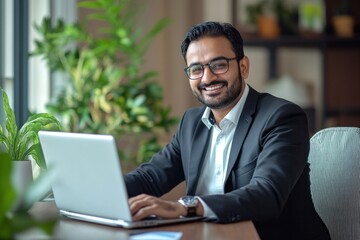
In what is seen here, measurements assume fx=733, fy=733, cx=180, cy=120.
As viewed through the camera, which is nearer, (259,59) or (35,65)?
(35,65)

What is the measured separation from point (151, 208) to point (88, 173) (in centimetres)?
18

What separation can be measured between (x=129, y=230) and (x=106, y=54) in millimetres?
2726

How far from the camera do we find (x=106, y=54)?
14.4ft

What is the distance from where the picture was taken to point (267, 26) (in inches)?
235

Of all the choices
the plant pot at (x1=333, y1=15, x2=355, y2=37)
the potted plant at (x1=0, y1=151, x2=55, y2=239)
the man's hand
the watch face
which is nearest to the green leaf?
the potted plant at (x1=0, y1=151, x2=55, y2=239)

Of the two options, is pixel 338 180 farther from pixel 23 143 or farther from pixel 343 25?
pixel 343 25

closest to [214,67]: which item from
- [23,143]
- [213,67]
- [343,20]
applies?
[213,67]

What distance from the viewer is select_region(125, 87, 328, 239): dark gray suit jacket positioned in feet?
6.46

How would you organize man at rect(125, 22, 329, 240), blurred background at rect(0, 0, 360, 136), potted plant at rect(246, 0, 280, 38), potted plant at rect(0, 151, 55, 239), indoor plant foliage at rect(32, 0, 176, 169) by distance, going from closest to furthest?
potted plant at rect(0, 151, 55, 239) < man at rect(125, 22, 329, 240) < indoor plant foliage at rect(32, 0, 176, 169) < blurred background at rect(0, 0, 360, 136) < potted plant at rect(246, 0, 280, 38)

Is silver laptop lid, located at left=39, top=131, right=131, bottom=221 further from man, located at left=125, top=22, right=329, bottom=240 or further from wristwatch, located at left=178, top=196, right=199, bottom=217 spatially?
man, located at left=125, top=22, right=329, bottom=240

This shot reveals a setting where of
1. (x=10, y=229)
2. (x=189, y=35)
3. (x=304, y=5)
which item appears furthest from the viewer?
(x=304, y=5)

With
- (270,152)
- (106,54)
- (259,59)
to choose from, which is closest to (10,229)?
(270,152)

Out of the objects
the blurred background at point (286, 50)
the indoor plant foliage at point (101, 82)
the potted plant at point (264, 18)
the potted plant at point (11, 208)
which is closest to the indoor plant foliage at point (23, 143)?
the potted plant at point (11, 208)

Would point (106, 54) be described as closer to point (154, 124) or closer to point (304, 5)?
point (154, 124)
